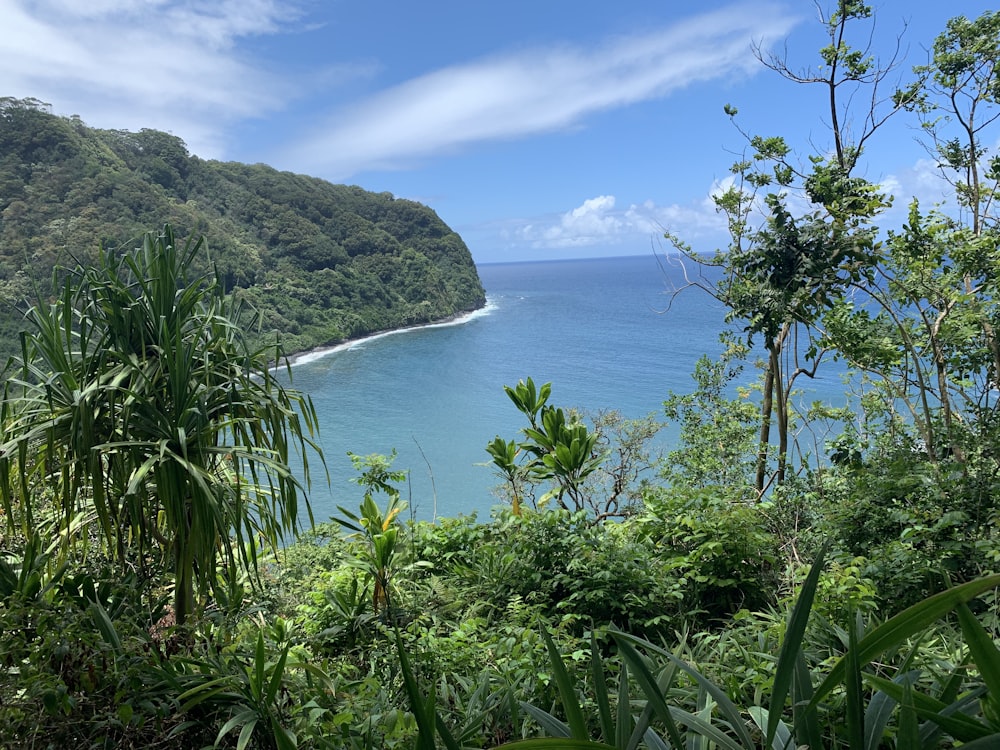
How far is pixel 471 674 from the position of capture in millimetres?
1869

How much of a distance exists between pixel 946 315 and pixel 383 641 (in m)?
4.36

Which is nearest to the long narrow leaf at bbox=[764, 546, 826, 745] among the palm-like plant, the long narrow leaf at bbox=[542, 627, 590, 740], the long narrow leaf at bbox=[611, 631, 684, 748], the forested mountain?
the long narrow leaf at bbox=[611, 631, 684, 748]

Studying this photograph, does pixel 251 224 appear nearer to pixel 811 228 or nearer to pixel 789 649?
pixel 811 228

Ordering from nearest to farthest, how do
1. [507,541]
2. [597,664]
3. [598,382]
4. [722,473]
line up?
1. [597,664]
2. [507,541]
3. [722,473]
4. [598,382]

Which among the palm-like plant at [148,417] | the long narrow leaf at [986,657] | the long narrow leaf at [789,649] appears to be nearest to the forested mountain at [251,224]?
the palm-like plant at [148,417]

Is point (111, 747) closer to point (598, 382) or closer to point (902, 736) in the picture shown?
point (902, 736)

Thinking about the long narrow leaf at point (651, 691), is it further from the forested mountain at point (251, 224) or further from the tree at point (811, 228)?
the forested mountain at point (251, 224)

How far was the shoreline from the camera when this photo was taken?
110 feet

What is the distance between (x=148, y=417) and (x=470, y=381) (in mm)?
31478

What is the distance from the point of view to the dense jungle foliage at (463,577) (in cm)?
99

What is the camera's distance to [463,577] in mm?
3281

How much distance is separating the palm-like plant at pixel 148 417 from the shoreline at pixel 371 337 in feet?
79.9

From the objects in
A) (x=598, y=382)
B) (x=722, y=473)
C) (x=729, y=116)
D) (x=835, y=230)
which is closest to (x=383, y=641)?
(x=835, y=230)

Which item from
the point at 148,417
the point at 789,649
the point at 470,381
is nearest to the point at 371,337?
the point at 470,381
